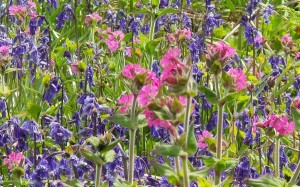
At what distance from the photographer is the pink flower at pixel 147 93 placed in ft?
5.88

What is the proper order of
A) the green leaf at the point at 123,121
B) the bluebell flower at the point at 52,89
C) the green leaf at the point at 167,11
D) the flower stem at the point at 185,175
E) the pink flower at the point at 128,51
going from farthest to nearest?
the pink flower at the point at 128,51 → the green leaf at the point at 167,11 → the bluebell flower at the point at 52,89 → the green leaf at the point at 123,121 → the flower stem at the point at 185,175

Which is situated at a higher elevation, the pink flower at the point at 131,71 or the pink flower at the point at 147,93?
the pink flower at the point at 131,71

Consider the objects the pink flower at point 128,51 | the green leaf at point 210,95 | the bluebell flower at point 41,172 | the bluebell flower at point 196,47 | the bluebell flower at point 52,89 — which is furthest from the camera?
the pink flower at point 128,51

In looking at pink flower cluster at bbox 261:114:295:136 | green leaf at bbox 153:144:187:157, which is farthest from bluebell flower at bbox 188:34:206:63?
green leaf at bbox 153:144:187:157

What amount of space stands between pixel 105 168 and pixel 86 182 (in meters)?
0.26

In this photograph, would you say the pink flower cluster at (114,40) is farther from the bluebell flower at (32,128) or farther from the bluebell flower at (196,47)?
the bluebell flower at (32,128)

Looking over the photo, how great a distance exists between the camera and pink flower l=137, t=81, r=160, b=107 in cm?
179

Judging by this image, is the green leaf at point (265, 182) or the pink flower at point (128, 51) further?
the pink flower at point (128, 51)

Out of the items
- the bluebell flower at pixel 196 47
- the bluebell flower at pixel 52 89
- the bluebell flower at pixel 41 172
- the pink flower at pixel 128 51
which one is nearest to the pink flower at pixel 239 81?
the bluebell flower at pixel 41 172

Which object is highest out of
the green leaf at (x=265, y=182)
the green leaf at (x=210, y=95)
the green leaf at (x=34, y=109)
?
the green leaf at (x=210, y=95)

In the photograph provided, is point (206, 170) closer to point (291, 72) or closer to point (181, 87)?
point (181, 87)

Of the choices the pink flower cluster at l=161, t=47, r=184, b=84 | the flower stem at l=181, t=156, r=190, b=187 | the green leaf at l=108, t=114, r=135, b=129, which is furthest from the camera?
the green leaf at l=108, t=114, r=135, b=129

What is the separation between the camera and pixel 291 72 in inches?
177

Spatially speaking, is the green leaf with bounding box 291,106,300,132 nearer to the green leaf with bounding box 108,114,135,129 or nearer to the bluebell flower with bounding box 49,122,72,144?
the green leaf with bounding box 108,114,135,129
